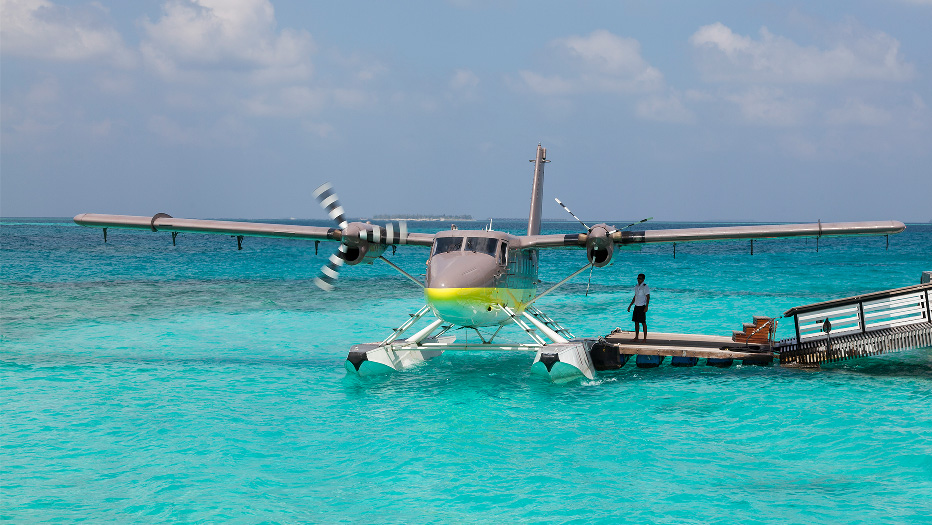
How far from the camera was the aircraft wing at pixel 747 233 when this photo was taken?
53.4 ft

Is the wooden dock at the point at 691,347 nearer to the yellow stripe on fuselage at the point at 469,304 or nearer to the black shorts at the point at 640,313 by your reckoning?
the black shorts at the point at 640,313

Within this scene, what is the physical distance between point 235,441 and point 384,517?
405cm

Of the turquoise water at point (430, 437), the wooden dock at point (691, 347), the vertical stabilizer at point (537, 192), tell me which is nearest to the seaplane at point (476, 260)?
the turquoise water at point (430, 437)

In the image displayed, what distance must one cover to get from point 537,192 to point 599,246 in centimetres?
609

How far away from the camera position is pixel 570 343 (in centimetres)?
1652

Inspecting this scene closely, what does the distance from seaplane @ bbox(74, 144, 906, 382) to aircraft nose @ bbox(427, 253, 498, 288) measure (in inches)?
0.8

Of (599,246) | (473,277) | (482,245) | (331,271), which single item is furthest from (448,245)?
(599,246)

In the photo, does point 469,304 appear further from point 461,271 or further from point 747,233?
point 747,233

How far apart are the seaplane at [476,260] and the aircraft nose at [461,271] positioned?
2cm

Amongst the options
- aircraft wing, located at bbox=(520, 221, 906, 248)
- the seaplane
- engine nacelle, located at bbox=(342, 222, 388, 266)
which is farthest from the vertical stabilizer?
engine nacelle, located at bbox=(342, 222, 388, 266)

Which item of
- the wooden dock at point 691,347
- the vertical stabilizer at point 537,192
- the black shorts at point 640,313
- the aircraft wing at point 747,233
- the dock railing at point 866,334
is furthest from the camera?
the vertical stabilizer at point 537,192

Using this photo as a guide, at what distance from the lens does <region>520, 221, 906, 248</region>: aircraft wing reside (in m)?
16.3

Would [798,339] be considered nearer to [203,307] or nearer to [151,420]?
[151,420]

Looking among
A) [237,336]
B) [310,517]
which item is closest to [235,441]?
[310,517]
